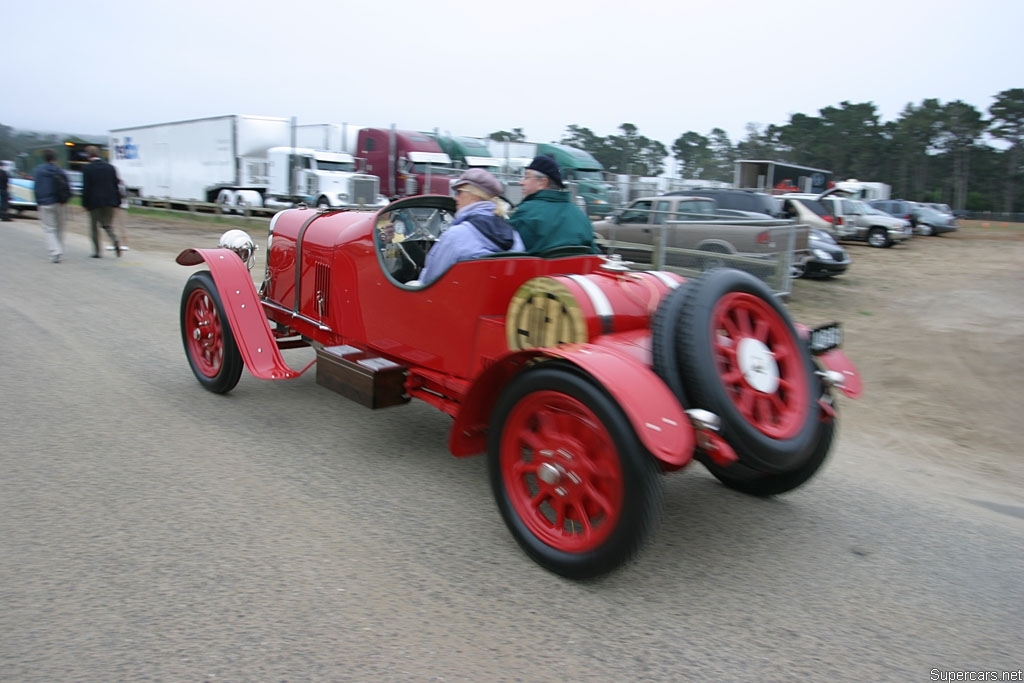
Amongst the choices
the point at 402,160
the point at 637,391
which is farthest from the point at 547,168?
the point at 402,160

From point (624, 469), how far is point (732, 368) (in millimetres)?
Answer: 710

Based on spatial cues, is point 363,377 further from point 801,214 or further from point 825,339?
point 801,214

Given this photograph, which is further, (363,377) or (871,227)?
(871,227)

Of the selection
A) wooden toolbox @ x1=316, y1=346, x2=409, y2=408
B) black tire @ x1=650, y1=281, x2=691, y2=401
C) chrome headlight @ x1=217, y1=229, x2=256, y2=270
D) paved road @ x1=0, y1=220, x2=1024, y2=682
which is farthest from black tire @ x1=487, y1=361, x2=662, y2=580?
chrome headlight @ x1=217, y1=229, x2=256, y2=270

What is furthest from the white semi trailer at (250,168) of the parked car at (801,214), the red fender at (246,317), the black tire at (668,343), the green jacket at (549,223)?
the black tire at (668,343)

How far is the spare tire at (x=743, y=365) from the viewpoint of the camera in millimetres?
2684

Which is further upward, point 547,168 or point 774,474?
point 547,168

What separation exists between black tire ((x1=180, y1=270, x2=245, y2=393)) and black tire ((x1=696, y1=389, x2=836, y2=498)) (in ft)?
10.3

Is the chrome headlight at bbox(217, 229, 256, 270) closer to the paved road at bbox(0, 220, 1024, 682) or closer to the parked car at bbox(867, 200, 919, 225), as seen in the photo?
the paved road at bbox(0, 220, 1024, 682)

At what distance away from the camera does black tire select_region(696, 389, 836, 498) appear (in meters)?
3.23

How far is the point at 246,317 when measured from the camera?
15.6 ft

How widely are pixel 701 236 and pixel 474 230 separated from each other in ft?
25.9

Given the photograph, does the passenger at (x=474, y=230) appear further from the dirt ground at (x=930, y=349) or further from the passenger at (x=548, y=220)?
the dirt ground at (x=930, y=349)

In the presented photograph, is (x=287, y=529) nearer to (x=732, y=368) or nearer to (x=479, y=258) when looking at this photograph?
(x=479, y=258)
